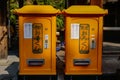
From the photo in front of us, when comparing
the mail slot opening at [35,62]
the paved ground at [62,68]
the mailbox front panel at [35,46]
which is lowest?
the paved ground at [62,68]

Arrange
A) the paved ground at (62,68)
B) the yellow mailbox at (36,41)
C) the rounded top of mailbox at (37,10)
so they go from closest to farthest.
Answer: the rounded top of mailbox at (37,10)
the yellow mailbox at (36,41)
the paved ground at (62,68)

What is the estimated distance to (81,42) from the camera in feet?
30.2

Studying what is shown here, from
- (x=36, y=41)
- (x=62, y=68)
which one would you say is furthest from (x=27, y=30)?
(x=62, y=68)

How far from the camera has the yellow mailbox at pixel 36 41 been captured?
9.20 meters

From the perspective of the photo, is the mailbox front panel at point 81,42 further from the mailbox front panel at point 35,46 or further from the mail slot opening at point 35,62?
the mail slot opening at point 35,62

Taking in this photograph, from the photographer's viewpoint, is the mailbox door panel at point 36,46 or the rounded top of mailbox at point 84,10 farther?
the mailbox door panel at point 36,46

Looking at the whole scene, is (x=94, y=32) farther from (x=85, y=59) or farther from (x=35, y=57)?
(x=35, y=57)

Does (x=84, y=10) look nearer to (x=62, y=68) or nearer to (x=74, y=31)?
(x=74, y=31)

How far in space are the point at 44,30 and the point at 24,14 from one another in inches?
22.5

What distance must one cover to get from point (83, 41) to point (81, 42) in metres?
0.05

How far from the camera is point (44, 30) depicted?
923 centimetres

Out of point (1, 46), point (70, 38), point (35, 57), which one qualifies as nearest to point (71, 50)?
point (70, 38)

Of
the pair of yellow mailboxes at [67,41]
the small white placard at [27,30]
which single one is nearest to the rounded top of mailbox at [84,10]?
the pair of yellow mailboxes at [67,41]

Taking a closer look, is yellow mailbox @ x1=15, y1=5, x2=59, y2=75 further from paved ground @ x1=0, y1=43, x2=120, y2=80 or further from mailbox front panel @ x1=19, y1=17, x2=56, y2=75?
paved ground @ x1=0, y1=43, x2=120, y2=80
